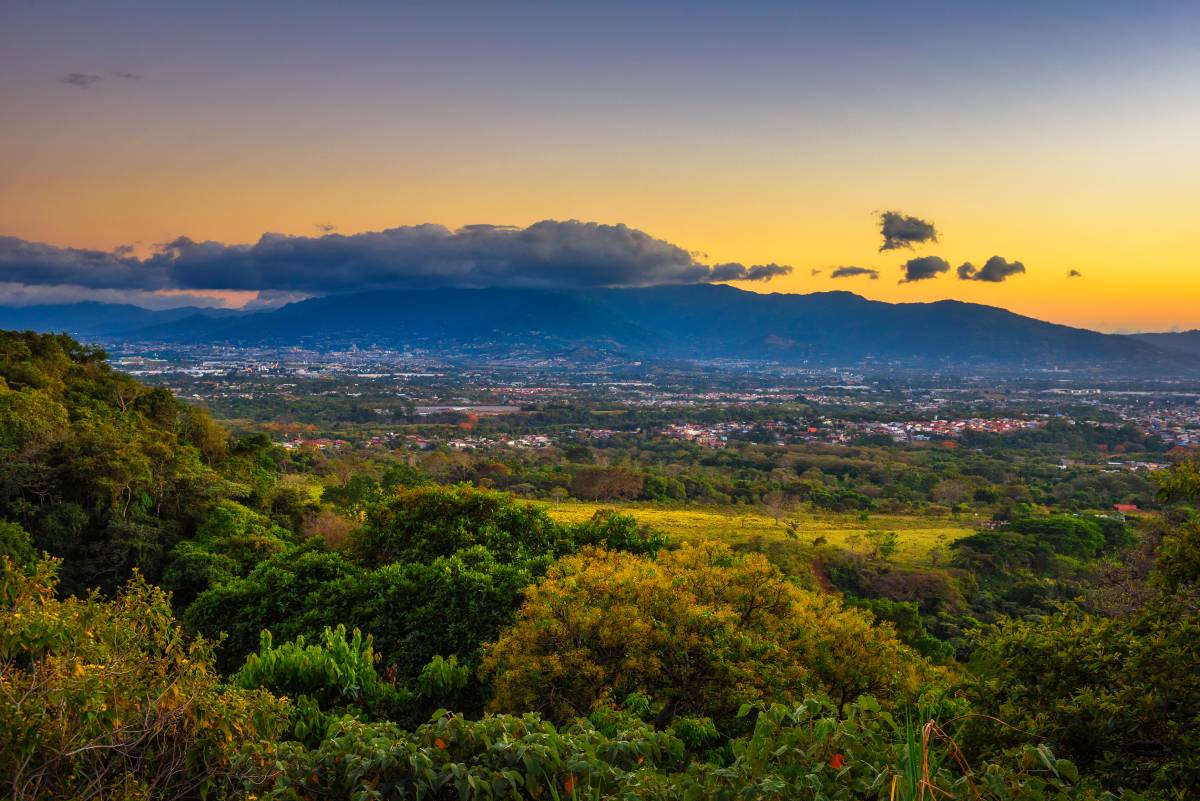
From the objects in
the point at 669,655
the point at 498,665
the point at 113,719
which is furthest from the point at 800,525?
the point at 113,719

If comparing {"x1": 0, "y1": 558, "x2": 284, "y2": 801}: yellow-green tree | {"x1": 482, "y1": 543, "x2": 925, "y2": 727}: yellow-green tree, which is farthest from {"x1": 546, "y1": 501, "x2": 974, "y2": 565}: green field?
{"x1": 0, "y1": 558, "x2": 284, "y2": 801}: yellow-green tree

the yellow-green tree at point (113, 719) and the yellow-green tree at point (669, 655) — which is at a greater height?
the yellow-green tree at point (113, 719)

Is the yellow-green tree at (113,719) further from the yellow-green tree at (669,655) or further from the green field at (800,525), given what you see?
the green field at (800,525)

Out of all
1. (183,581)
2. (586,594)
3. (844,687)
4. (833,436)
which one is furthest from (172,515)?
(833,436)

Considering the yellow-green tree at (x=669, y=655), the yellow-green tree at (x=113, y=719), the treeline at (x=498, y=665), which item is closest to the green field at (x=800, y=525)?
the treeline at (x=498, y=665)

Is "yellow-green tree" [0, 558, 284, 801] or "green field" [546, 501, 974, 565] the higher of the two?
"yellow-green tree" [0, 558, 284, 801]

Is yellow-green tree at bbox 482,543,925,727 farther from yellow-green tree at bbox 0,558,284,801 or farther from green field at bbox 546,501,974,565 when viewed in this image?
green field at bbox 546,501,974,565

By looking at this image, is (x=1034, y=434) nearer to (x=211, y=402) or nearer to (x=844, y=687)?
(x=844, y=687)
